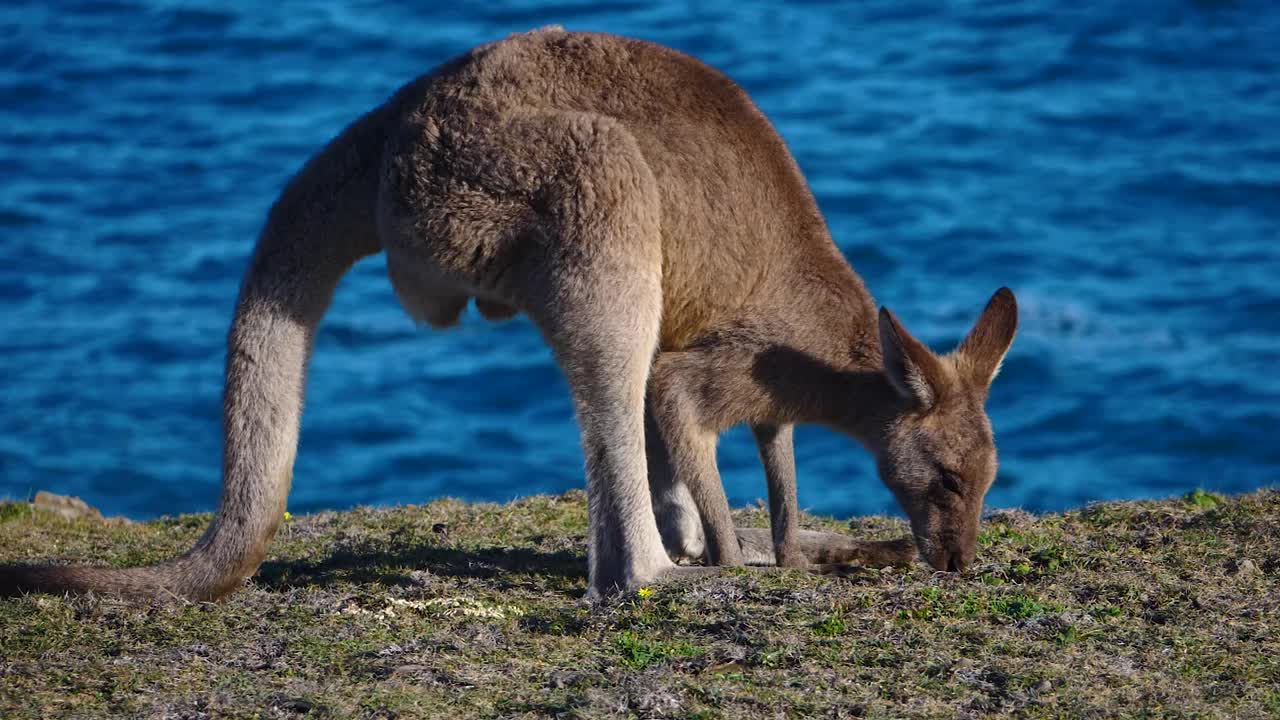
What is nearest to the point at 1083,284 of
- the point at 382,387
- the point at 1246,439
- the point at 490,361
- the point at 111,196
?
the point at 1246,439

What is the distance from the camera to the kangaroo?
546 cm

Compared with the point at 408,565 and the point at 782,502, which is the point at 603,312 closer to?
the point at 782,502

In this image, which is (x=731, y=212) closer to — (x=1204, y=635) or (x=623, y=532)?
(x=623, y=532)

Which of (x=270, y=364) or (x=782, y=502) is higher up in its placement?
(x=270, y=364)

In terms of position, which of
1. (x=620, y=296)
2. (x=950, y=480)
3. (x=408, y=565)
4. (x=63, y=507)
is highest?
(x=63, y=507)

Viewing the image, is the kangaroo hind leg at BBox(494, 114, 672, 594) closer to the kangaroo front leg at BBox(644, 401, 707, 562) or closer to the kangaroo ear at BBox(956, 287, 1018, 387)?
the kangaroo front leg at BBox(644, 401, 707, 562)

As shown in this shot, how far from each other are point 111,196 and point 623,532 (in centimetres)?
1807

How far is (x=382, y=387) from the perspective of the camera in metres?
18.6

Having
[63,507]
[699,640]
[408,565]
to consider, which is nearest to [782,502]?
[699,640]

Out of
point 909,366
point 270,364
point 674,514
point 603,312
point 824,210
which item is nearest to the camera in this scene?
point 603,312

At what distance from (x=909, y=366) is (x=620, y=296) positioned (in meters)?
1.06

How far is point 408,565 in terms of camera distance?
607cm

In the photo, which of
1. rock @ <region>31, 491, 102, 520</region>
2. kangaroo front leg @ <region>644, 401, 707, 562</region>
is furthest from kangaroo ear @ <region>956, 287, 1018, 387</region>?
rock @ <region>31, 491, 102, 520</region>

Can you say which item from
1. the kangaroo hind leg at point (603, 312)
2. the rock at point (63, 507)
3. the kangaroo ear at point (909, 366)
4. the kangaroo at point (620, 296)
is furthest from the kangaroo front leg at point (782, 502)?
the rock at point (63, 507)
